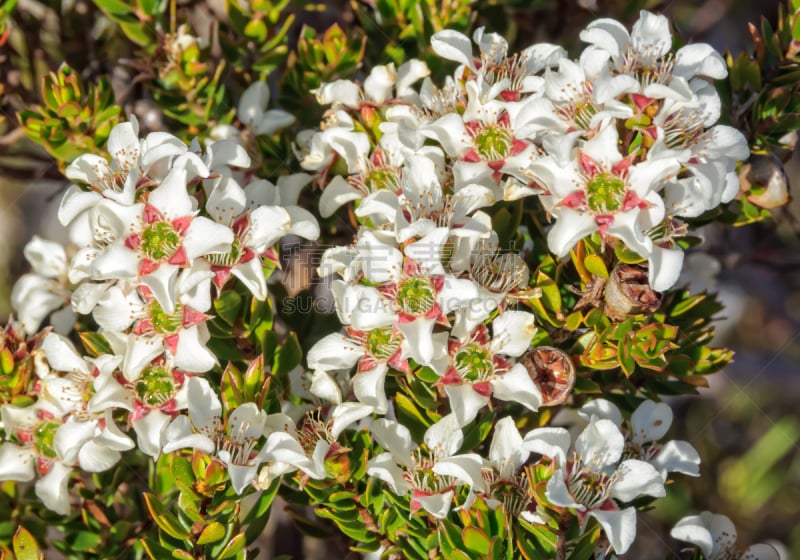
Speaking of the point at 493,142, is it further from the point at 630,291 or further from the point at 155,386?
the point at 155,386

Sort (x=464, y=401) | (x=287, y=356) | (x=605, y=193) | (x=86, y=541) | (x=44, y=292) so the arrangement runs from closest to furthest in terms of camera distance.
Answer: (x=605, y=193) < (x=464, y=401) < (x=287, y=356) < (x=86, y=541) < (x=44, y=292)

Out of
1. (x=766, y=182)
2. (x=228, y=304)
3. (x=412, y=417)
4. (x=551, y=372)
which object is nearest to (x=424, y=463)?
(x=412, y=417)

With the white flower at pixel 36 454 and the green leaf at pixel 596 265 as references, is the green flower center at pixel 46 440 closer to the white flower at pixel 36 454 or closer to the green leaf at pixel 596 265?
the white flower at pixel 36 454

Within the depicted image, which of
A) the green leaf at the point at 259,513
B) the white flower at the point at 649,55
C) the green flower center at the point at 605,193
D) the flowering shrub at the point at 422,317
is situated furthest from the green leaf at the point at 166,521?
the white flower at the point at 649,55

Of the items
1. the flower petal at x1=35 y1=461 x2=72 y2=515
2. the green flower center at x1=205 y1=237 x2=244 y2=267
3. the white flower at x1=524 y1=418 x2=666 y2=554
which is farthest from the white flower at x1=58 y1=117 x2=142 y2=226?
the white flower at x1=524 y1=418 x2=666 y2=554

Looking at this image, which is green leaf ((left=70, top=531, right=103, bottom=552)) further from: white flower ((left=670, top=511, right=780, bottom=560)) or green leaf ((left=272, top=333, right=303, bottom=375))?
white flower ((left=670, top=511, right=780, bottom=560))

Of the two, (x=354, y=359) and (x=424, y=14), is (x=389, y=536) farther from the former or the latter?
(x=424, y=14)
